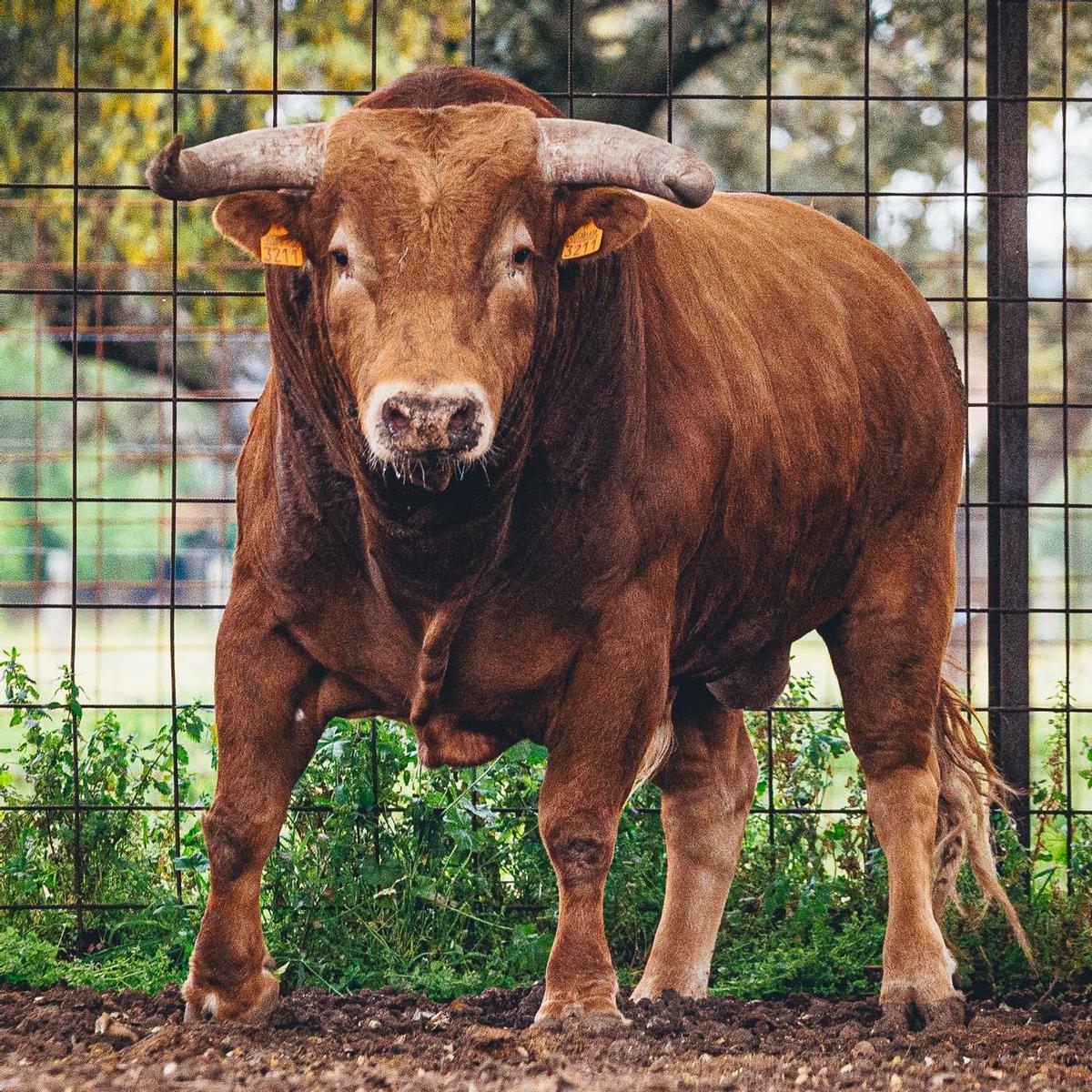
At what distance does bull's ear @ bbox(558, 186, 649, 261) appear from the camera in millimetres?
3852

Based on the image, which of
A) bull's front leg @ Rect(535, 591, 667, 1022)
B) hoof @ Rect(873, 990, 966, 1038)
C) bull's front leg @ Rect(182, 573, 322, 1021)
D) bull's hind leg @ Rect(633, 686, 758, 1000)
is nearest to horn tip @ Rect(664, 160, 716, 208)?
bull's front leg @ Rect(535, 591, 667, 1022)

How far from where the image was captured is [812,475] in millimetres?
4797

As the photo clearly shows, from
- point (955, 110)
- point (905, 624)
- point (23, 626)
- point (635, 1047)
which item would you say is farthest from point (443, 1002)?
point (23, 626)

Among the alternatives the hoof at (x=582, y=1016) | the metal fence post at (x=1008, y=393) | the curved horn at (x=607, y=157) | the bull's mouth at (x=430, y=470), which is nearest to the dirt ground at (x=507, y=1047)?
the hoof at (x=582, y=1016)

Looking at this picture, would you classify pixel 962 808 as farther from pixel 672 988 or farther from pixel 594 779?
pixel 594 779

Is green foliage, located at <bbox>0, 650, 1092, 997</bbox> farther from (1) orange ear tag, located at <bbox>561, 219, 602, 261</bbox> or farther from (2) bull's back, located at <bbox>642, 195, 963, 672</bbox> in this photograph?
(1) orange ear tag, located at <bbox>561, 219, 602, 261</bbox>

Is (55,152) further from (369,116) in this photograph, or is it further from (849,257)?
(369,116)

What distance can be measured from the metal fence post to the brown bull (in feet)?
2.87

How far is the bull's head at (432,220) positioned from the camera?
343 centimetres

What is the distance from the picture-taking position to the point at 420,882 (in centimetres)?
532

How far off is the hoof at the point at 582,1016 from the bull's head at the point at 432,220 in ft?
3.92

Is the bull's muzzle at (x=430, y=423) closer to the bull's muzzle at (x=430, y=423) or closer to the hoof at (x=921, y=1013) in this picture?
the bull's muzzle at (x=430, y=423)

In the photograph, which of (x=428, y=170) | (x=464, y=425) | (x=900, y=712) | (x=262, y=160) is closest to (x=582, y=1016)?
(x=464, y=425)

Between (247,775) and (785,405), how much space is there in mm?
1704
